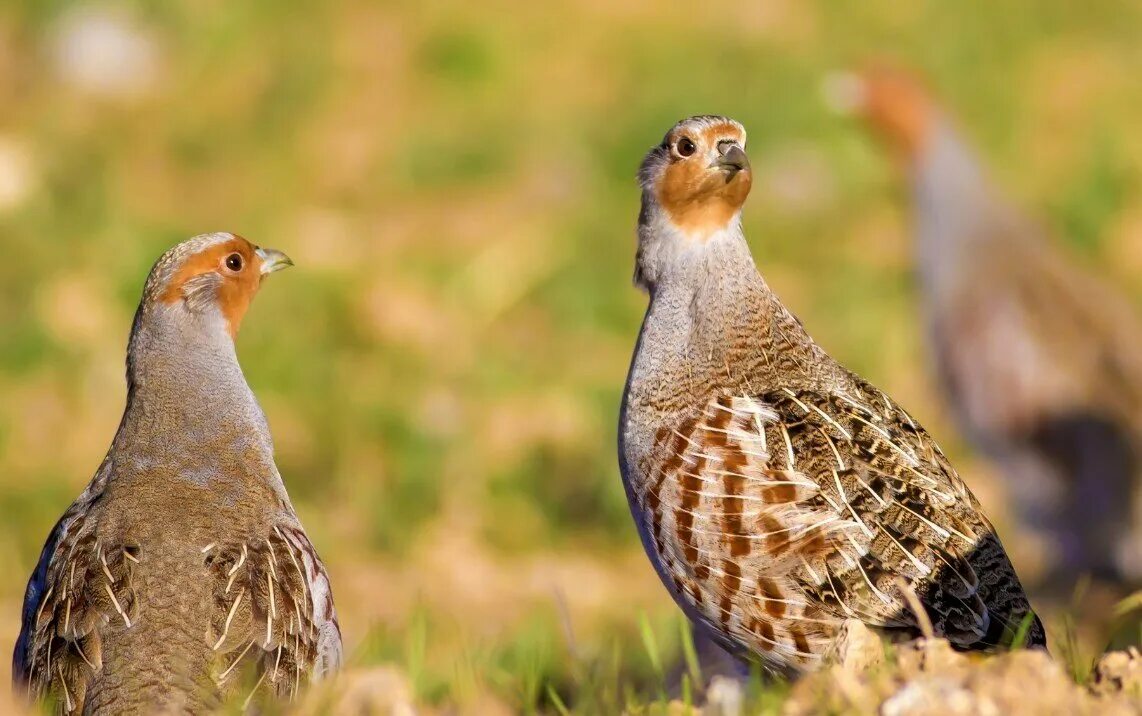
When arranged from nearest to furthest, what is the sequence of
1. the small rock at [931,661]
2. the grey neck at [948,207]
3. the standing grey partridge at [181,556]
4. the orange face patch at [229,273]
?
the small rock at [931,661]
the standing grey partridge at [181,556]
the orange face patch at [229,273]
the grey neck at [948,207]

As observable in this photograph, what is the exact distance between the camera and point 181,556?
12.3 feet

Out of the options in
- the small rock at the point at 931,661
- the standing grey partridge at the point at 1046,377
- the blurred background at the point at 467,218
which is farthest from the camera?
the blurred background at the point at 467,218

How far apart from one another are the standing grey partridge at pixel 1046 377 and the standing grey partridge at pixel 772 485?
3.39 metres

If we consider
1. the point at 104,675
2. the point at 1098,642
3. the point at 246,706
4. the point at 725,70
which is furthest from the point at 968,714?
the point at 725,70

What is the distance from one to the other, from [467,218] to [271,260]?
619 cm

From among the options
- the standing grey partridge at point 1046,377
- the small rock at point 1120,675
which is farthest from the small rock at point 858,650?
the standing grey partridge at point 1046,377

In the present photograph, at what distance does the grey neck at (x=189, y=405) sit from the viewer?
13.3ft

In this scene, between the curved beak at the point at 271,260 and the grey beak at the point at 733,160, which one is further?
the curved beak at the point at 271,260

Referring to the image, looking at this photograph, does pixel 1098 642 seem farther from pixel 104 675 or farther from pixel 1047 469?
pixel 104 675

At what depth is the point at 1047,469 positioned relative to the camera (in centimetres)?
734

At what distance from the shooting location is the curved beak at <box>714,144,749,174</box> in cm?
418

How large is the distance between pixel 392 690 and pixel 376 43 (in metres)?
9.62

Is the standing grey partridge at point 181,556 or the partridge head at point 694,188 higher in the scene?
the partridge head at point 694,188

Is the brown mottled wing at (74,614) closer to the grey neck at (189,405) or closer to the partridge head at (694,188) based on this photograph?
the grey neck at (189,405)
